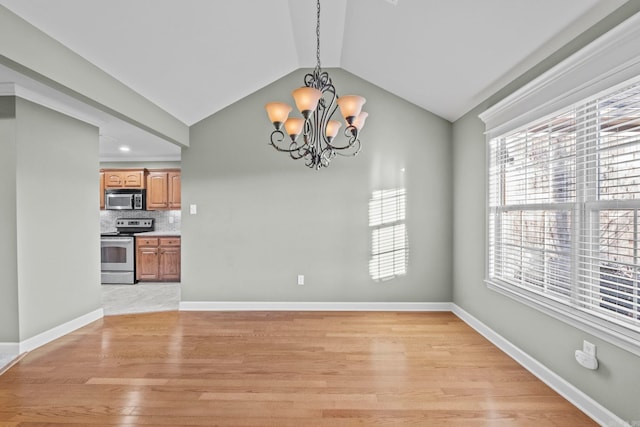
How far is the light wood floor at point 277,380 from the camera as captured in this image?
2.10 metres

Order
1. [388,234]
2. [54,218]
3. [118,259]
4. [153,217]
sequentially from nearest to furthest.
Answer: [54,218]
[388,234]
[118,259]
[153,217]

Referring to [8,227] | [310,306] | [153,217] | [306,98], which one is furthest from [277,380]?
[153,217]

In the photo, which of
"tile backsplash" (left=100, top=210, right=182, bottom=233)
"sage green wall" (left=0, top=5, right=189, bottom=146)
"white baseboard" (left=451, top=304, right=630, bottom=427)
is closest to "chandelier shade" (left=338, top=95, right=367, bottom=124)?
"sage green wall" (left=0, top=5, right=189, bottom=146)

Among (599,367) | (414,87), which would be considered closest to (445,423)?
(599,367)

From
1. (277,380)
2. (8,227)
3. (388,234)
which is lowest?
(277,380)

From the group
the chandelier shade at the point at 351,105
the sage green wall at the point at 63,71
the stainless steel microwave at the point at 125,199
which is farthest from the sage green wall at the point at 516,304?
the stainless steel microwave at the point at 125,199

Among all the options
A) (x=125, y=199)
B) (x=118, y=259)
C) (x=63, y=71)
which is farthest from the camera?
(x=125, y=199)

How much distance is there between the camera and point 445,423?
2.03 m

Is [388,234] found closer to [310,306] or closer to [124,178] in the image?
[310,306]

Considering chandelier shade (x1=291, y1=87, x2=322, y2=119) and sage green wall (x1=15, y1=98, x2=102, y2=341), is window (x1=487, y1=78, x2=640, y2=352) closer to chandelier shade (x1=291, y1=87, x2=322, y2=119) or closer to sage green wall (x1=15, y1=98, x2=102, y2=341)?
chandelier shade (x1=291, y1=87, x2=322, y2=119)

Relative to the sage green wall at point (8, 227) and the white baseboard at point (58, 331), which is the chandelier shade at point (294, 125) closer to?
the sage green wall at point (8, 227)

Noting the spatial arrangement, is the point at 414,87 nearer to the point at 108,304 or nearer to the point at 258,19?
the point at 258,19

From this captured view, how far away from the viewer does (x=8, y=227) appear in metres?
2.96

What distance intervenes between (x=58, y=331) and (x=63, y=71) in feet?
8.71
